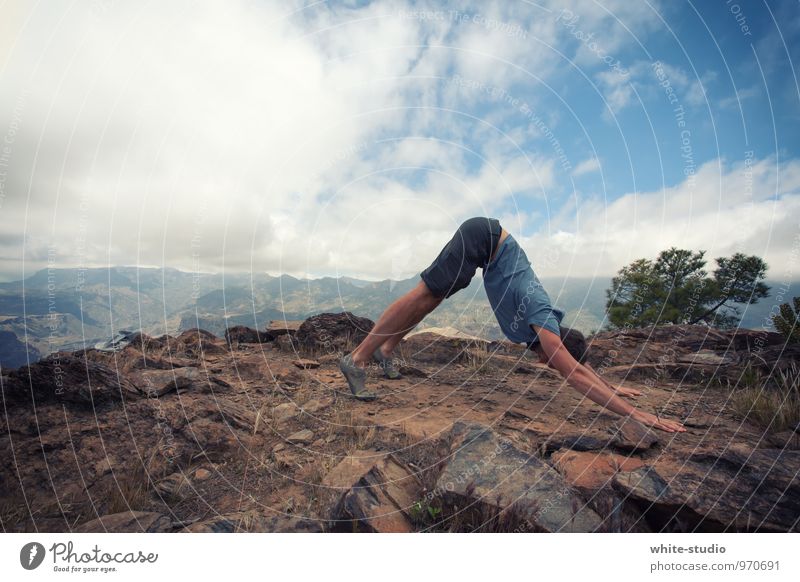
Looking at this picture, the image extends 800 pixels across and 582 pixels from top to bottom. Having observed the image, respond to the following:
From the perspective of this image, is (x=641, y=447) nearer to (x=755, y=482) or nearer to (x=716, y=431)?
→ (x=755, y=482)

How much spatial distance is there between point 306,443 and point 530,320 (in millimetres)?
2943

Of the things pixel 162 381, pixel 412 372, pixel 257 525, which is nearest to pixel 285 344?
pixel 412 372

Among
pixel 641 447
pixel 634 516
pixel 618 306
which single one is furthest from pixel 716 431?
pixel 618 306

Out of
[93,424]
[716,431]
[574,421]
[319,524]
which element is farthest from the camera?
[574,421]

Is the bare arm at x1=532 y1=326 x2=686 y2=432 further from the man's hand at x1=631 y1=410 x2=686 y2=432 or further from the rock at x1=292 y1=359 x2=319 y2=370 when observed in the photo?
the rock at x1=292 y1=359 x2=319 y2=370

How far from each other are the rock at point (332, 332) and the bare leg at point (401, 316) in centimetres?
357

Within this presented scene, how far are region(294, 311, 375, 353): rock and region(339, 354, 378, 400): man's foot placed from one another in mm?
3456

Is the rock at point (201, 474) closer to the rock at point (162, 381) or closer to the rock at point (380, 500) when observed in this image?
the rock at point (380, 500)

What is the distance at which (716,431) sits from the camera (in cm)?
420

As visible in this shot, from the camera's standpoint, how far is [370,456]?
3691mm

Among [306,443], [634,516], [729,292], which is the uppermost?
[729,292]

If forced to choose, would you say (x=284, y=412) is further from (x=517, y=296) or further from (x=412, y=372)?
(x=517, y=296)

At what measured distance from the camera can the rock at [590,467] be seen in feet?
9.71

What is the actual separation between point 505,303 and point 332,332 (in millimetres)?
6050
